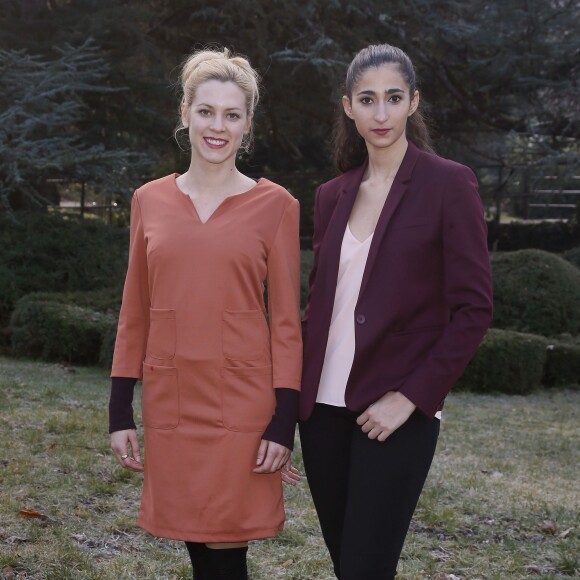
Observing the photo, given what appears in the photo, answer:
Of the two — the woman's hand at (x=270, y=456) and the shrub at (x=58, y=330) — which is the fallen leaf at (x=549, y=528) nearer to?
the woman's hand at (x=270, y=456)

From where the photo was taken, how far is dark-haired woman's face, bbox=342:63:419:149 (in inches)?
103

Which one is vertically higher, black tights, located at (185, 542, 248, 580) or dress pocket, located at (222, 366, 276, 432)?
dress pocket, located at (222, 366, 276, 432)

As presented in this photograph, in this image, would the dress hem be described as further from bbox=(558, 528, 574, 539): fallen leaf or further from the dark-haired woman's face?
bbox=(558, 528, 574, 539): fallen leaf

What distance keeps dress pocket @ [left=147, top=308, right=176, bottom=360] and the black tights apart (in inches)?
22.2

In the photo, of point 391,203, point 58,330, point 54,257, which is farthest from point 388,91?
point 54,257

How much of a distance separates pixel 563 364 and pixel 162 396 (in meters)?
8.44

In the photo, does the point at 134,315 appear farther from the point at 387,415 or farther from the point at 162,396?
the point at 387,415

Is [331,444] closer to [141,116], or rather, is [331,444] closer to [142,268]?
[142,268]

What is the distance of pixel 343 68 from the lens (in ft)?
40.1

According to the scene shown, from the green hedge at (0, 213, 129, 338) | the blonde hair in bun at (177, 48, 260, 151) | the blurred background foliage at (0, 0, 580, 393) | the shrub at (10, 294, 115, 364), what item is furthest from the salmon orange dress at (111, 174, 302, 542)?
the green hedge at (0, 213, 129, 338)

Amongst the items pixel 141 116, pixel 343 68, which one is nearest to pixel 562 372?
pixel 343 68

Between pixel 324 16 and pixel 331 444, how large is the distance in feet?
37.7

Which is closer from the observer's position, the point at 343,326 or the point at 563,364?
the point at 343,326

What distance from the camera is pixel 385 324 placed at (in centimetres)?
246
